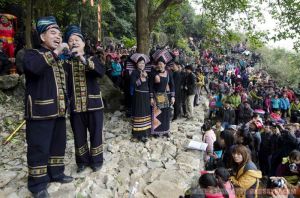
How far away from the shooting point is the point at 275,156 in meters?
6.51

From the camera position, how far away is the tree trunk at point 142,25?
7.04 metres

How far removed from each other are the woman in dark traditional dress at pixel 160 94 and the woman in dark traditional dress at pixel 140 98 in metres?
0.27

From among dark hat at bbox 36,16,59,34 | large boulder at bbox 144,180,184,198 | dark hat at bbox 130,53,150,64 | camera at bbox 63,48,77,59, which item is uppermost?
dark hat at bbox 36,16,59,34

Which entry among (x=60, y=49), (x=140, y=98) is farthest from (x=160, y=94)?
(x=60, y=49)

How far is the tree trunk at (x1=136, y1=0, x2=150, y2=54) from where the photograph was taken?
23.1 feet

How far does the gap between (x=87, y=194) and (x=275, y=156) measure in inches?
171

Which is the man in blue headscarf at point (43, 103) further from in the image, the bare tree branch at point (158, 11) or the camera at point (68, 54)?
the bare tree branch at point (158, 11)

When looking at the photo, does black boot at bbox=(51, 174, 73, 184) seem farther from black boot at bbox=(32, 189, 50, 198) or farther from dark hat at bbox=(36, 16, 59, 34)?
dark hat at bbox=(36, 16, 59, 34)

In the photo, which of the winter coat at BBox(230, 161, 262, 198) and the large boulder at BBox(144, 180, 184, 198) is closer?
the winter coat at BBox(230, 161, 262, 198)

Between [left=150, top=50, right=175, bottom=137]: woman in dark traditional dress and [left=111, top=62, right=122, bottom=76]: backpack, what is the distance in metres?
3.79

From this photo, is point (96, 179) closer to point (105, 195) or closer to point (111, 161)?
point (105, 195)

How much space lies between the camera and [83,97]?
13.2ft

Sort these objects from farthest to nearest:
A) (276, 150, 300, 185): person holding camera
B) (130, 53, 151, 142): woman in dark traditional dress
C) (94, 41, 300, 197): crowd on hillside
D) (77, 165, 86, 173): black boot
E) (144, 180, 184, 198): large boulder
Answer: (130, 53, 151, 142): woman in dark traditional dress
(276, 150, 300, 185): person holding camera
(77, 165, 86, 173): black boot
(144, 180, 184, 198): large boulder
(94, 41, 300, 197): crowd on hillside

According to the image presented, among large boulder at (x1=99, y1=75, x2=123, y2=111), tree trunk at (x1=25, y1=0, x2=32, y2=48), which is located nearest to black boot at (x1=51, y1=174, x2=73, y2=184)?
large boulder at (x1=99, y1=75, x2=123, y2=111)
